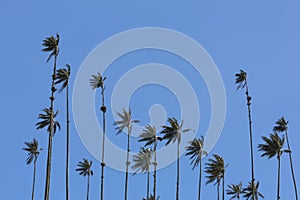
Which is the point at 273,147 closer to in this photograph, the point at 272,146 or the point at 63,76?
the point at 272,146

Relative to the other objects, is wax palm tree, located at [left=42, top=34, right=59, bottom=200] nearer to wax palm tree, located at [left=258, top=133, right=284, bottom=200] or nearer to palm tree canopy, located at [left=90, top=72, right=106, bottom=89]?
palm tree canopy, located at [left=90, top=72, right=106, bottom=89]

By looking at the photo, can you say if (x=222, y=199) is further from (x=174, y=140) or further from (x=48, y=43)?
(x=48, y=43)

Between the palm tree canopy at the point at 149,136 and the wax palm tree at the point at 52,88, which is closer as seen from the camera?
the wax palm tree at the point at 52,88

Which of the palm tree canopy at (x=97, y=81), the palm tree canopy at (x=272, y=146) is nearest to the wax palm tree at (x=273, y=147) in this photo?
the palm tree canopy at (x=272, y=146)

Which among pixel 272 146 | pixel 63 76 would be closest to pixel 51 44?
pixel 63 76

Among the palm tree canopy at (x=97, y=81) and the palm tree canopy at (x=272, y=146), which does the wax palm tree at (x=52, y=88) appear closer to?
the palm tree canopy at (x=97, y=81)

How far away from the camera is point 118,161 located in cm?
8594

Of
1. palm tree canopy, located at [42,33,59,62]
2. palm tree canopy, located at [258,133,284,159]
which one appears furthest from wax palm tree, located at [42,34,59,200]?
palm tree canopy, located at [258,133,284,159]

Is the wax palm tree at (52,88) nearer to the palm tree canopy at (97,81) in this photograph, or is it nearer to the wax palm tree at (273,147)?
the palm tree canopy at (97,81)

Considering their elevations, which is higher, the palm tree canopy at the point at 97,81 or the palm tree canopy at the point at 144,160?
the palm tree canopy at the point at 97,81

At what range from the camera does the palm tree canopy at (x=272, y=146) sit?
85.4 metres

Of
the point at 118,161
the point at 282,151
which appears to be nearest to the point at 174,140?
the point at 118,161

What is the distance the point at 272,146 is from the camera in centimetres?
8569

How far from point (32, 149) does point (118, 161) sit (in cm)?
1379
